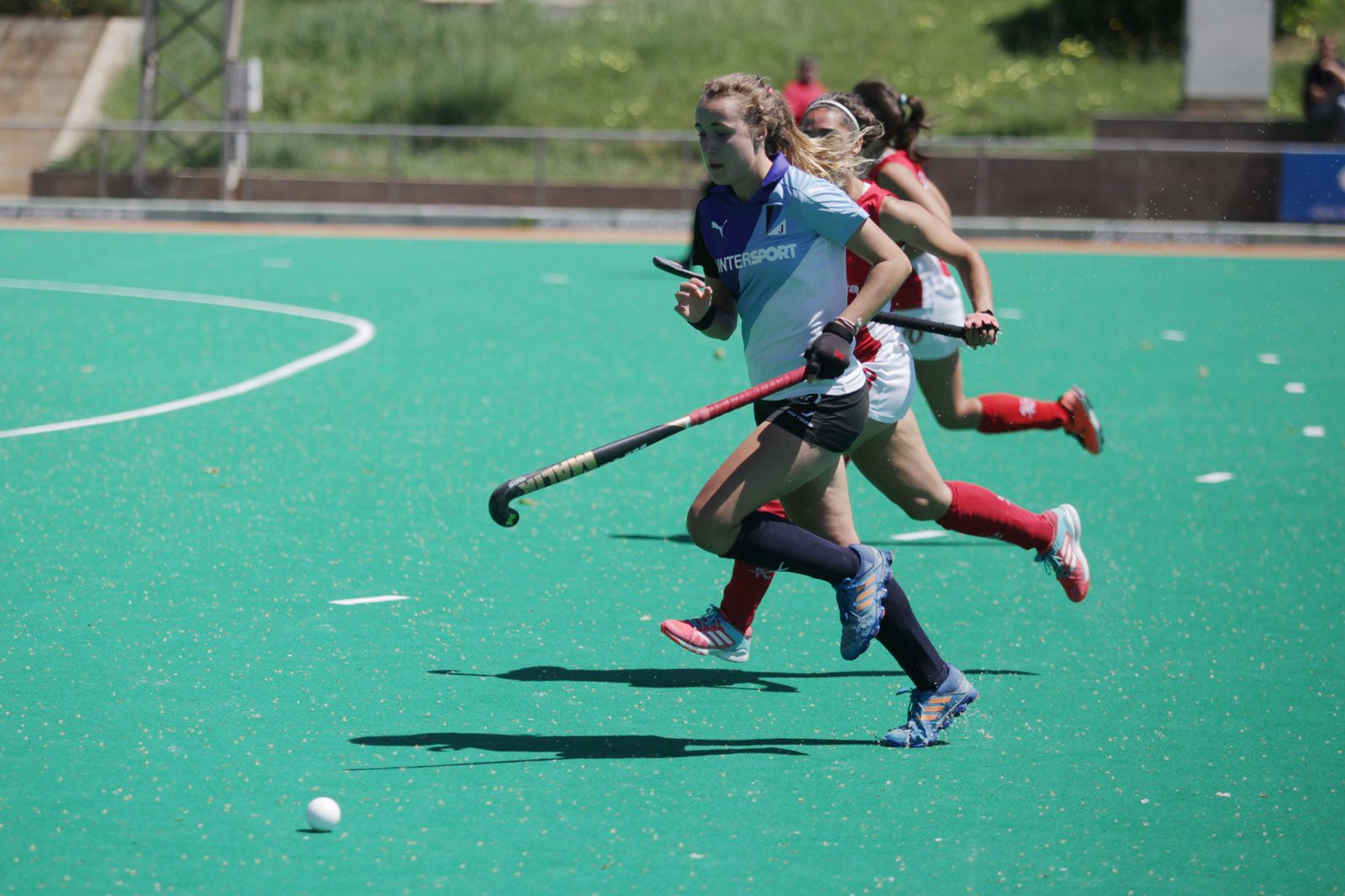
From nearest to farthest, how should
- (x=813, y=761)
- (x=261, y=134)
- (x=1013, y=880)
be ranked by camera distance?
1. (x=1013, y=880)
2. (x=813, y=761)
3. (x=261, y=134)

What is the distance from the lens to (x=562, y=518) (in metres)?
8.16

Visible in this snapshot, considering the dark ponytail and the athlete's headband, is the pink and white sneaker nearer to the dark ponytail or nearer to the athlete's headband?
the athlete's headband

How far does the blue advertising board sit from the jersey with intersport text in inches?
778

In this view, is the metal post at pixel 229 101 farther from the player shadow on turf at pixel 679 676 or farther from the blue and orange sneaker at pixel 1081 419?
the player shadow on turf at pixel 679 676

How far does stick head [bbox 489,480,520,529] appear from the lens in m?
4.83

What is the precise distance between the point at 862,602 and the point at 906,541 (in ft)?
9.99

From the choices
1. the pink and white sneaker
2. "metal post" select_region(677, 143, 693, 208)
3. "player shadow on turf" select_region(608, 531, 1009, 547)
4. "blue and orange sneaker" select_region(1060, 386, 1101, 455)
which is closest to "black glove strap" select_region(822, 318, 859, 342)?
the pink and white sneaker

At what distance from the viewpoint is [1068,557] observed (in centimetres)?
627

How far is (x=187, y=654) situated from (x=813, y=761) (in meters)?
2.22

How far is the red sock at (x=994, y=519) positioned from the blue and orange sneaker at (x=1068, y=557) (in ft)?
0.10

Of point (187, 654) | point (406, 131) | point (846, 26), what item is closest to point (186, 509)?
point (187, 654)

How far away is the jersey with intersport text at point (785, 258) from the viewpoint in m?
5.01

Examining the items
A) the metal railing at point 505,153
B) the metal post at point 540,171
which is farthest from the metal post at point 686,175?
the metal post at point 540,171

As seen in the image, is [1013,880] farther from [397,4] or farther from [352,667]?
[397,4]
